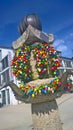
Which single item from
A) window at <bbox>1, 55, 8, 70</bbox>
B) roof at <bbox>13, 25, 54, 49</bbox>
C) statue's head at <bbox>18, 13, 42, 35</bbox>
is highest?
window at <bbox>1, 55, 8, 70</bbox>

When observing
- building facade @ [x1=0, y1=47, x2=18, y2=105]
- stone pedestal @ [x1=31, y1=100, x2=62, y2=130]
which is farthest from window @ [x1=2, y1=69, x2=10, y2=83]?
stone pedestal @ [x1=31, y1=100, x2=62, y2=130]

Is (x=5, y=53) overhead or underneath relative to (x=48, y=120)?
overhead

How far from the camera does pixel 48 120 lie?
4.25 metres

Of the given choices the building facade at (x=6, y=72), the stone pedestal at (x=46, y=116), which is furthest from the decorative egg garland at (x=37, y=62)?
the building facade at (x=6, y=72)

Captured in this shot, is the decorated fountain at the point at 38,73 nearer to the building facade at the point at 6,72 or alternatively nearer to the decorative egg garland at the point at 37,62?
the decorative egg garland at the point at 37,62

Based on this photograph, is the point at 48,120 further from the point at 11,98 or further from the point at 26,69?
the point at 11,98

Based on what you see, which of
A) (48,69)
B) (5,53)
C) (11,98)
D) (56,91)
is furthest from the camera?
(5,53)

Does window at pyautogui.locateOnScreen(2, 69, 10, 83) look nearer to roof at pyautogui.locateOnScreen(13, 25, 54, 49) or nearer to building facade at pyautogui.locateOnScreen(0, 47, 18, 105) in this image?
building facade at pyautogui.locateOnScreen(0, 47, 18, 105)

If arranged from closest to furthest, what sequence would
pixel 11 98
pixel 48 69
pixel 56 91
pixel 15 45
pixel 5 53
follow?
1. pixel 56 91
2. pixel 48 69
3. pixel 15 45
4. pixel 11 98
5. pixel 5 53

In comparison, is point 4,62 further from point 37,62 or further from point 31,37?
point 37,62

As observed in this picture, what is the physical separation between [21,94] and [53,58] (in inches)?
55.6

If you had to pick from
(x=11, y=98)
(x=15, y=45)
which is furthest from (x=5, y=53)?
(x=15, y=45)

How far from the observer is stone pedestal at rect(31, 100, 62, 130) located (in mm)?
4270

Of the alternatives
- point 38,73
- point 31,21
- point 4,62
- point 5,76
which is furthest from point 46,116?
point 4,62
